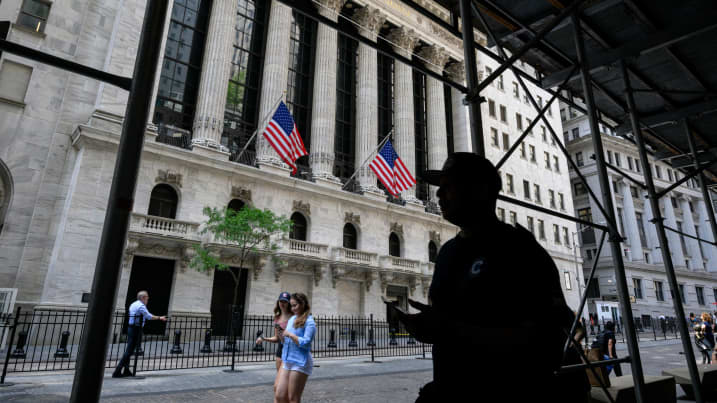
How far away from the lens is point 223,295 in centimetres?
2339

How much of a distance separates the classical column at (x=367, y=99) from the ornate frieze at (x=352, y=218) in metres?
2.55

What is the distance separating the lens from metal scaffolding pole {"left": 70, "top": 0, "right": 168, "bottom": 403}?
66.2 inches

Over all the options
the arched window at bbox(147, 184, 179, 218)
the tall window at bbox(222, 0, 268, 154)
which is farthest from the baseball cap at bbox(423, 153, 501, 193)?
the tall window at bbox(222, 0, 268, 154)

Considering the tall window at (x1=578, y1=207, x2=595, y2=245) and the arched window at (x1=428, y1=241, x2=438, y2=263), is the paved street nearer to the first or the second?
the arched window at (x1=428, y1=241, x2=438, y2=263)

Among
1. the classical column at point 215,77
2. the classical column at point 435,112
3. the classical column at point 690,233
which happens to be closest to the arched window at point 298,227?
Answer: the classical column at point 215,77

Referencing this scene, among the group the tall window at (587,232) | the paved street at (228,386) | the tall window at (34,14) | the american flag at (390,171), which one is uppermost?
the tall window at (34,14)

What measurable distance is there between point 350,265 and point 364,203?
5.29 meters

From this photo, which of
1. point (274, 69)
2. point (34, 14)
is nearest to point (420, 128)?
point (274, 69)

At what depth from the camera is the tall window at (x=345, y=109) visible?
32.3 m

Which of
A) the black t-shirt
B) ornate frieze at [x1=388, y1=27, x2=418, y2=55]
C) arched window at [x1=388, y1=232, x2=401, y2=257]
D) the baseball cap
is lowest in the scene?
the black t-shirt

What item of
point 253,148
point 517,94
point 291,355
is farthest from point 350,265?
point 517,94

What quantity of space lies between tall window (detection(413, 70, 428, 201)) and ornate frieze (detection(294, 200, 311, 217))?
13800mm

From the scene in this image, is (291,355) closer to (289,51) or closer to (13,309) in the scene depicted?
(13,309)

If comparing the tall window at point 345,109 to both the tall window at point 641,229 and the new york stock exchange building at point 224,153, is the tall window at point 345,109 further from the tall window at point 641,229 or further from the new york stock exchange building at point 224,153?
the tall window at point 641,229
